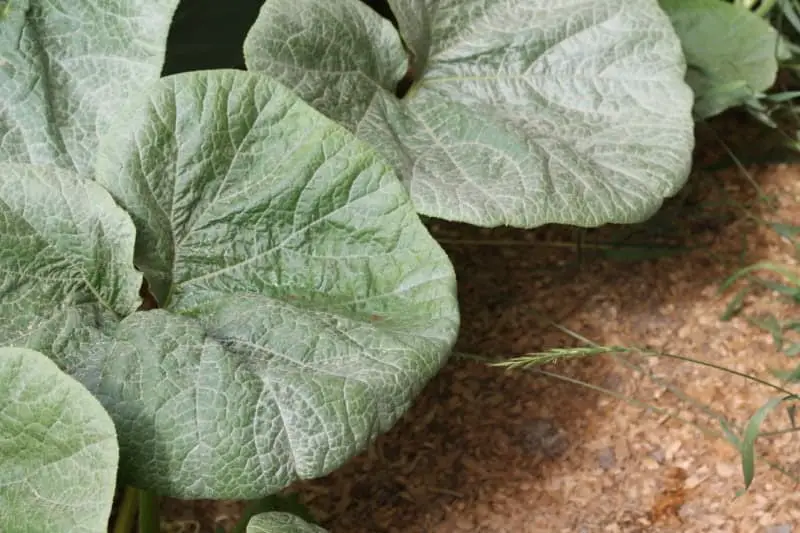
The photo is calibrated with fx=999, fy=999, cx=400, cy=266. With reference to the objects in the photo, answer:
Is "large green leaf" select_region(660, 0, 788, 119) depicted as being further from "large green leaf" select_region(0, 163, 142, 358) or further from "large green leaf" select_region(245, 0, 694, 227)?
"large green leaf" select_region(0, 163, 142, 358)

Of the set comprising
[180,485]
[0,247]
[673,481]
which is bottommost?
[673,481]

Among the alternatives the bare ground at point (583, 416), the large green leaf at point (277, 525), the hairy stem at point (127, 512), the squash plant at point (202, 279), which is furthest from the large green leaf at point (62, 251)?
the bare ground at point (583, 416)

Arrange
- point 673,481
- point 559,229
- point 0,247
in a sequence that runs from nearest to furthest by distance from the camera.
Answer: point 0,247, point 673,481, point 559,229

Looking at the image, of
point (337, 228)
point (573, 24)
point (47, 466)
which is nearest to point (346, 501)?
point (337, 228)

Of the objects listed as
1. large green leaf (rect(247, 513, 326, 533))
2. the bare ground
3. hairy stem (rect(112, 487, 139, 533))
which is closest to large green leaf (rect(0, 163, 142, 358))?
large green leaf (rect(247, 513, 326, 533))

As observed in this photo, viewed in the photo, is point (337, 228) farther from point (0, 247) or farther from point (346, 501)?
point (346, 501)

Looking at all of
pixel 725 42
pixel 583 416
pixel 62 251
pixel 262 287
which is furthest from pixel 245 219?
pixel 725 42

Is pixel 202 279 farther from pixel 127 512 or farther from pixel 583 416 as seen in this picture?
pixel 583 416
